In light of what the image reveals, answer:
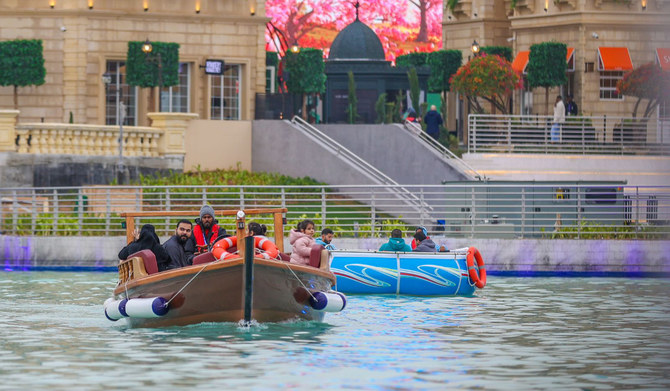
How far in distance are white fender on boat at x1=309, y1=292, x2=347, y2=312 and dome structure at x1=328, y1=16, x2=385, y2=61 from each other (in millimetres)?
32487

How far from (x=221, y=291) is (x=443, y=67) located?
114 ft

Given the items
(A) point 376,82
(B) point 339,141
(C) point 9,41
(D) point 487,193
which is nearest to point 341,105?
(A) point 376,82

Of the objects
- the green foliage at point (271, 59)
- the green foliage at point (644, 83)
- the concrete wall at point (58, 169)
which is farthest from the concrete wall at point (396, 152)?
the green foliage at point (644, 83)

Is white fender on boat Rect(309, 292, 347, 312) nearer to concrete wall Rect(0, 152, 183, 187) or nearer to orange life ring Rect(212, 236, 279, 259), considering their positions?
orange life ring Rect(212, 236, 279, 259)

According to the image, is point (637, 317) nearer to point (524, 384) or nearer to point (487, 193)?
point (524, 384)

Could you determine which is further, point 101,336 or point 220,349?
point 101,336

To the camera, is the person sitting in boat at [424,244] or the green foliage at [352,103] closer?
the person sitting in boat at [424,244]

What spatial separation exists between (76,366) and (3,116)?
25531 mm

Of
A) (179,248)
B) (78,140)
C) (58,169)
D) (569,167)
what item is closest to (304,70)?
(78,140)

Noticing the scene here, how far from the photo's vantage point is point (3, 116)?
43938 mm

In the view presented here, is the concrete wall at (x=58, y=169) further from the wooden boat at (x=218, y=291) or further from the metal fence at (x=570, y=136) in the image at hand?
the wooden boat at (x=218, y=291)

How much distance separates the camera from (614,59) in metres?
54.0

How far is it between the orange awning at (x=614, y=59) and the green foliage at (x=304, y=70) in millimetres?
10002

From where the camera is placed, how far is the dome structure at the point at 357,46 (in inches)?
2222
